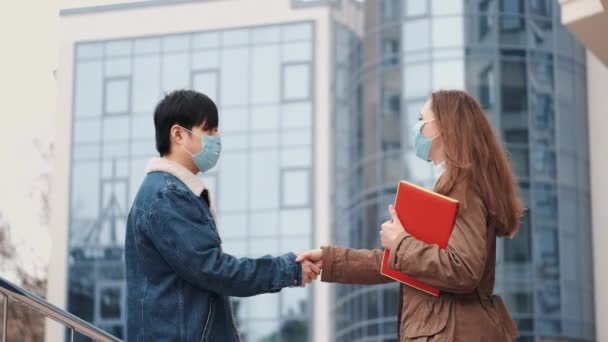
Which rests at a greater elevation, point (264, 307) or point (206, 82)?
point (206, 82)

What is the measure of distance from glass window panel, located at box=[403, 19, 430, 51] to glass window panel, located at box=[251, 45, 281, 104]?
31.5 feet

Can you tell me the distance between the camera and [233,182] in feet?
111

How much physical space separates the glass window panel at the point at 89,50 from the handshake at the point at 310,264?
3327cm

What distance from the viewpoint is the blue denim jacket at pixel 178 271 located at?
3.93 metres

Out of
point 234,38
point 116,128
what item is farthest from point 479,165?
point 116,128

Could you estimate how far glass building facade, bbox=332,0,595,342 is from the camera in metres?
23.0

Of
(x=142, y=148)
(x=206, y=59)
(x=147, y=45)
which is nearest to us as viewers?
(x=142, y=148)

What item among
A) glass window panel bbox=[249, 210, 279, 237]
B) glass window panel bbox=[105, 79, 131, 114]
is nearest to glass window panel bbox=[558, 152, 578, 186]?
glass window panel bbox=[249, 210, 279, 237]

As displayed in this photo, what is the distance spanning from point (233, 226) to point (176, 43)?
6.75 meters

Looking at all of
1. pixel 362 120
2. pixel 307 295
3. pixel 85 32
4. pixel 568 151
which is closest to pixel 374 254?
pixel 568 151

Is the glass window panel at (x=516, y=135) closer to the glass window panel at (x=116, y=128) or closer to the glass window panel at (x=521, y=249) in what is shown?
the glass window panel at (x=521, y=249)

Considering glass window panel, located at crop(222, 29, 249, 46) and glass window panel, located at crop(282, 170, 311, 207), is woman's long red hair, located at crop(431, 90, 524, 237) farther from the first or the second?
glass window panel, located at crop(222, 29, 249, 46)

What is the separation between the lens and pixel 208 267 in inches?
154

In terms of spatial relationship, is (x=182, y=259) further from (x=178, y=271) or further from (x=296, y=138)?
(x=296, y=138)
